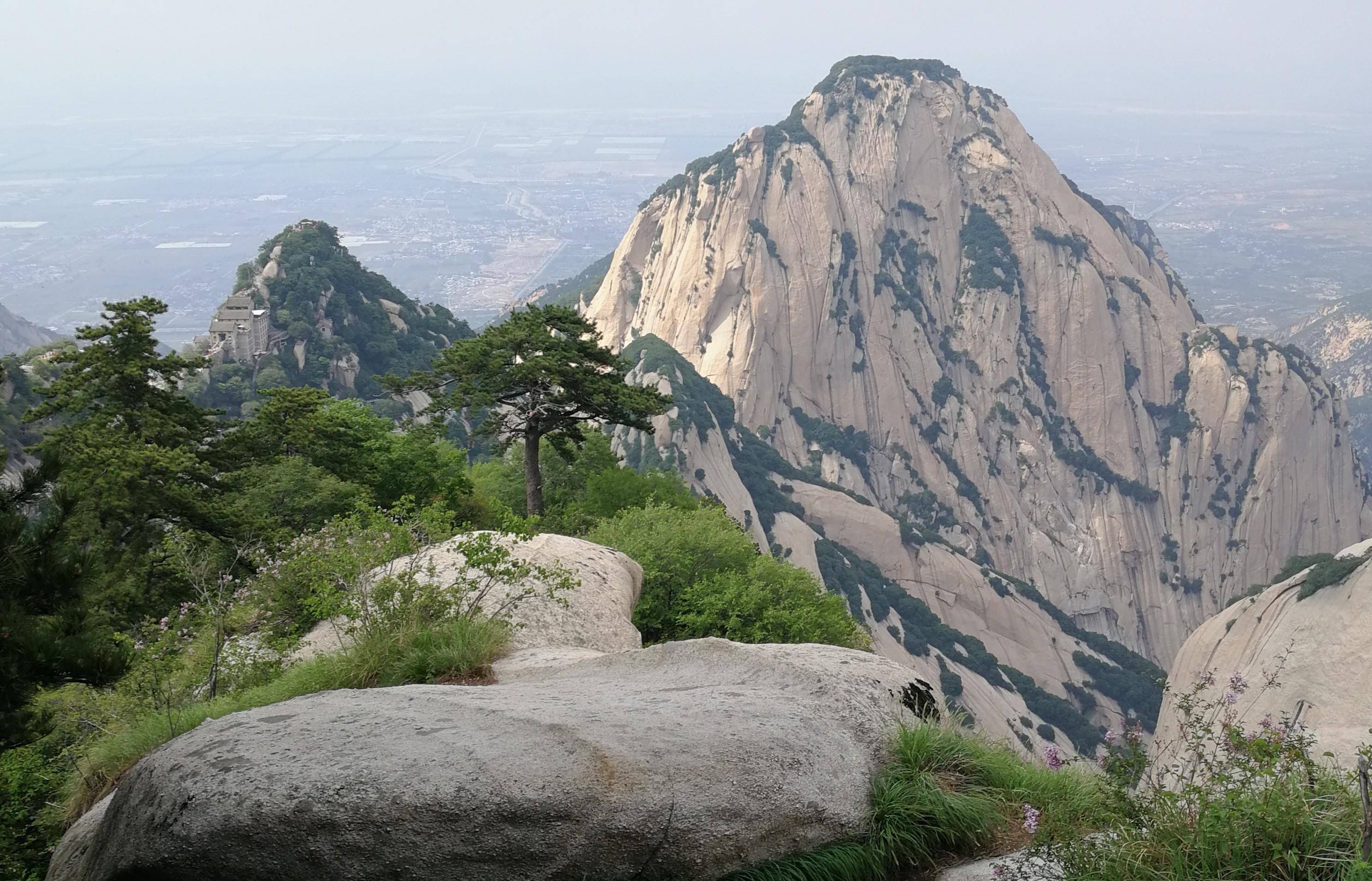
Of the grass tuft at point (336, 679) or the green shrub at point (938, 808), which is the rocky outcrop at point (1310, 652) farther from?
the grass tuft at point (336, 679)

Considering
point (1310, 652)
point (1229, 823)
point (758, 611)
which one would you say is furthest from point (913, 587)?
point (1229, 823)

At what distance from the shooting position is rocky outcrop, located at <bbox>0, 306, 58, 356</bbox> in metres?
108

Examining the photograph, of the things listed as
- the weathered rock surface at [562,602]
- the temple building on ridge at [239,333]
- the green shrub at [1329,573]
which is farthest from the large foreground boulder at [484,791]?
the temple building on ridge at [239,333]

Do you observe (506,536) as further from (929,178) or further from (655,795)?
(929,178)

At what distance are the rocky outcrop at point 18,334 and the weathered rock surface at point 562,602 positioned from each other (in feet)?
363

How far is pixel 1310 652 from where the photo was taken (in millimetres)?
48875

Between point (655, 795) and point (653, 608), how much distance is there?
14.4 meters

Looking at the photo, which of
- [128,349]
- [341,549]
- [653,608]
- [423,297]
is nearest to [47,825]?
[341,549]

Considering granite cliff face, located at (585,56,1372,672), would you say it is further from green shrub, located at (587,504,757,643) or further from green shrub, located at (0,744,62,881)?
green shrub, located at (0,744,62,881)

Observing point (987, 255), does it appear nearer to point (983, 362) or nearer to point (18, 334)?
point (983, 362)

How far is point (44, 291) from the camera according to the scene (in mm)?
143375

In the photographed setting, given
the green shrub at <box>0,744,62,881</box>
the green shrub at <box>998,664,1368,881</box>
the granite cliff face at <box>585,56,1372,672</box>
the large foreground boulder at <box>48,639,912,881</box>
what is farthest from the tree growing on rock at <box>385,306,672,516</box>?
the granite cliff face at <box>585,56,1372,672</box>

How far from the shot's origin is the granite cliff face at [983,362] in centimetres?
12519

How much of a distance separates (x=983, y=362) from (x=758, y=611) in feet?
402
